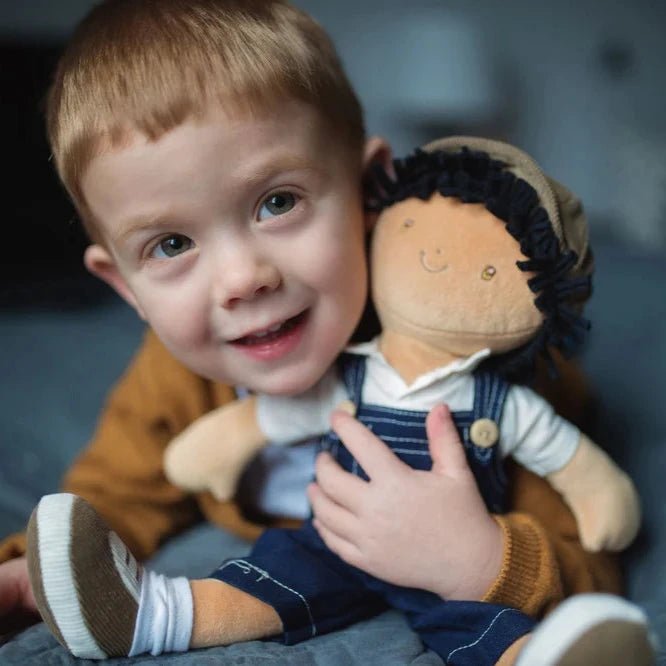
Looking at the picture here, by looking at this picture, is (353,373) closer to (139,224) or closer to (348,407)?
(348,407)

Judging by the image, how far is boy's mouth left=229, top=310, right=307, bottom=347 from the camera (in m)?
0.81

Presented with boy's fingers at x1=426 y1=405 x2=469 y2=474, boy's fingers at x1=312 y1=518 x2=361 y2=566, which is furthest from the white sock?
boy's fingers at x1=426 y1=405 x2=469 y2=474

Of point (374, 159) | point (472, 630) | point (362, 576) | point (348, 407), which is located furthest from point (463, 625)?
point (374, 159)

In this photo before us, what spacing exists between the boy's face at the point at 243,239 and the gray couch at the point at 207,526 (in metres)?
0.24

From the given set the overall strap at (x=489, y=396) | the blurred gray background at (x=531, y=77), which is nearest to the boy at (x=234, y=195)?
the overall strap at (x=489, y=396)

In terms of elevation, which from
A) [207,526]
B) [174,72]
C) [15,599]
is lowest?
[207,526]

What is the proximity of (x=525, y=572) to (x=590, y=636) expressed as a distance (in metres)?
0.19

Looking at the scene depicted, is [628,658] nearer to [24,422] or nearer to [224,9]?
[224,9]

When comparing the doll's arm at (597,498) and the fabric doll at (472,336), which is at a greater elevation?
the fabric doll at (472,336)

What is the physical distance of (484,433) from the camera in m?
0.79

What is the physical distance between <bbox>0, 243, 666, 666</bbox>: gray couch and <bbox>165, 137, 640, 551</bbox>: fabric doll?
14cm

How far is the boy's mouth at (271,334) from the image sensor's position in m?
0.81

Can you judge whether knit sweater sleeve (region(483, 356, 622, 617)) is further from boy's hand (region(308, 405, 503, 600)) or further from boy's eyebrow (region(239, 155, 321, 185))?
boy's eyebrow (region(239, 155, 321, 185))

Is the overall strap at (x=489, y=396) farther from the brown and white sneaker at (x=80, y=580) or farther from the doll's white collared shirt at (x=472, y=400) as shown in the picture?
the brown and white sneaker at (x=80, y=580)
